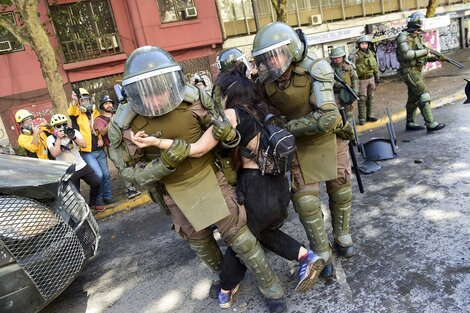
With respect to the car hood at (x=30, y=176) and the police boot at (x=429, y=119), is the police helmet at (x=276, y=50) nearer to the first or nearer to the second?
the car hood at (x=30, y=176)

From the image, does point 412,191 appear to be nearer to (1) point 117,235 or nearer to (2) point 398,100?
(1) point 117,235

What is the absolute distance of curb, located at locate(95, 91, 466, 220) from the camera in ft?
17.4

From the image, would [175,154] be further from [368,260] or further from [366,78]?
[366,78]

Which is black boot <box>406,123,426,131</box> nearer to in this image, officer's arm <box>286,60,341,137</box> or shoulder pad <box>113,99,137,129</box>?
officer's arm <box>286,60,341,137</box>

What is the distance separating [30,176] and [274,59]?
226 centimetres

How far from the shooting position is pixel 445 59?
5742 millimetres

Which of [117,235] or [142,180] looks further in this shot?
[117,235]

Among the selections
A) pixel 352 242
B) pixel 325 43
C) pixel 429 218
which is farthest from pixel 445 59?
pixel 325 43

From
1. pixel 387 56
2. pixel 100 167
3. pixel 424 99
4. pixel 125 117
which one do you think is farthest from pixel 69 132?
pixel 387 56

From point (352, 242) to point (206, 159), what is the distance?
4.76 feet

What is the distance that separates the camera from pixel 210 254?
2.63 m

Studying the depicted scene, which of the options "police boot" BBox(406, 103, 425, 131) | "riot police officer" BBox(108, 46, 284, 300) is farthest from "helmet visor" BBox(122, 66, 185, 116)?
"police boot" BBox(406, 103, 425, 131)

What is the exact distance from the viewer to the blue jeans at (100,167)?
16.9ft

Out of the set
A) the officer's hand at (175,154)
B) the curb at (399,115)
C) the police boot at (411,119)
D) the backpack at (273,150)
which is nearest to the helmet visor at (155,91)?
the officer's hand at (175,154)
